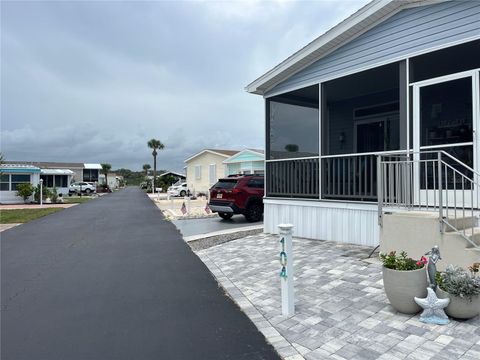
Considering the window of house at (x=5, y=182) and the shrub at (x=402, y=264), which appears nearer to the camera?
the shrub at (x=402, y=264)

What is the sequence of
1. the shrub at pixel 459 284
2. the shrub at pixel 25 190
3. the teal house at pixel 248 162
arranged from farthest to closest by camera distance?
1. the shrub at pixel 25 190
2. the teal house at pixel 248 162
3. the shrub at pixel 459 284

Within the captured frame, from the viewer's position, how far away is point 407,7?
7047mm

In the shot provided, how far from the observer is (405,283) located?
155 inches

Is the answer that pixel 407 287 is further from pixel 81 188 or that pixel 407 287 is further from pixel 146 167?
pixel 146 167

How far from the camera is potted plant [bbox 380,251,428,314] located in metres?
3.93

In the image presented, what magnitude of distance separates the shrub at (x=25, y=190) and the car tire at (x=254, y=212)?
71.8 feet

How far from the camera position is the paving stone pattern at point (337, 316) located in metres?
3.30

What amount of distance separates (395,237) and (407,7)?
457cm

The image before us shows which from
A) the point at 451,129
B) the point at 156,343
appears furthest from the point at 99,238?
the point at 451,129

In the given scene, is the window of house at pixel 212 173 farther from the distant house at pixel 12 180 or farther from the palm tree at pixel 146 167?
the palm tree at pixel 146 167

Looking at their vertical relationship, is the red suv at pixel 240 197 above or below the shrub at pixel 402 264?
above

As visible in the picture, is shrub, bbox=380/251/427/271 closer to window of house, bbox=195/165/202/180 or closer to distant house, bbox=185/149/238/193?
distant house, bbox=185/149/238/193

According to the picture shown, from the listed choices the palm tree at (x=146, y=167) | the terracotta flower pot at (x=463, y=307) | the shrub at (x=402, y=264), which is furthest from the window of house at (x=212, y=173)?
the palm tree at (x=146, y=167)

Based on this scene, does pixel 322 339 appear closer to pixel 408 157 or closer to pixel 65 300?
pixel 65 300
